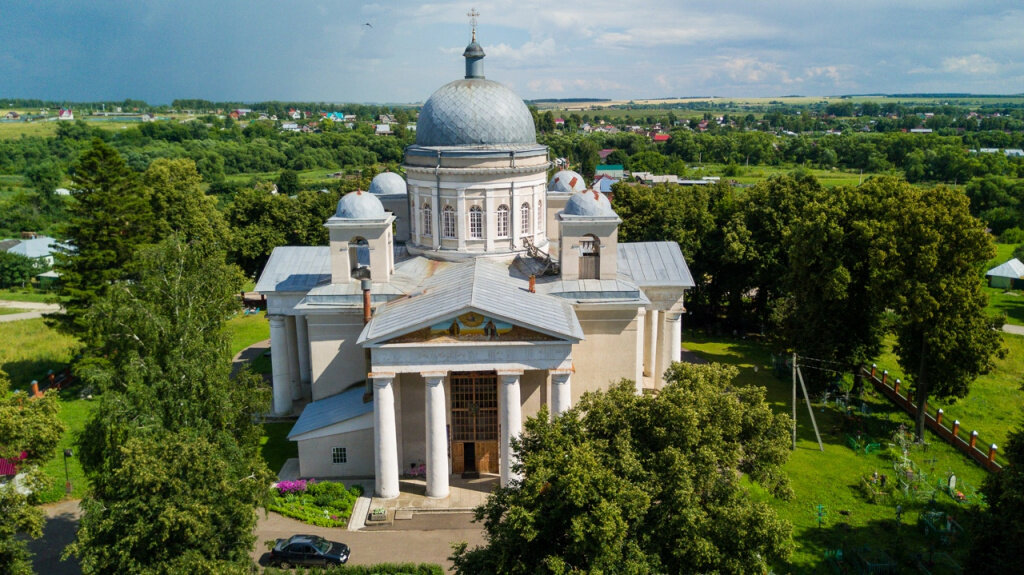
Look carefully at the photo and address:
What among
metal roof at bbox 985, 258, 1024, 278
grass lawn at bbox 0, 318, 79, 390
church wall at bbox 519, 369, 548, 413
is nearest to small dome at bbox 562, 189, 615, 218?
church wall at bbox 519, 369, 548, 413

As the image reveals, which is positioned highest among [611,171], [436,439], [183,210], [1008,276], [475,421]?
[611,171]

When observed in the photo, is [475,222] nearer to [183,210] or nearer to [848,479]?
[848,479]

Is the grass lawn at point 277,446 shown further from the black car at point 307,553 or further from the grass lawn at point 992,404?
the grass lawn at point 992,404

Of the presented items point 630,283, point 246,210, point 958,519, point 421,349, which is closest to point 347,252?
point 421,349

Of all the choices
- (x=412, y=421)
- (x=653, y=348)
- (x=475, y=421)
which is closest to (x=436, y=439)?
(x=475, y=421)

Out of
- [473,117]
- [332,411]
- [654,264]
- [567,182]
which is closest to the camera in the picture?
[332,411]

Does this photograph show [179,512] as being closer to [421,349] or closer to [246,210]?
[421,349]

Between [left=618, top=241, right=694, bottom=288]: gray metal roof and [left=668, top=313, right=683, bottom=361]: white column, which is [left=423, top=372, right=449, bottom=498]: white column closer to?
[left=618, top=241, right=694, bottom=288]: gray metal roof
